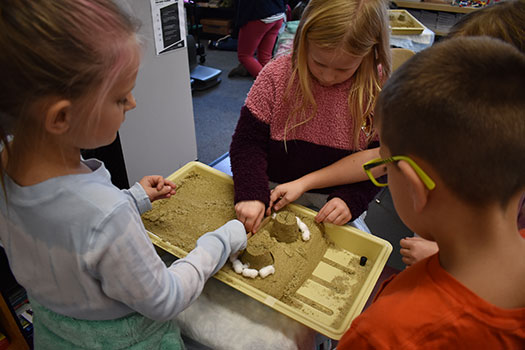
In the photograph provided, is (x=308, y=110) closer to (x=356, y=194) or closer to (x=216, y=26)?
(x=356, y=194)

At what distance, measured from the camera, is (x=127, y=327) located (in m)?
0.67

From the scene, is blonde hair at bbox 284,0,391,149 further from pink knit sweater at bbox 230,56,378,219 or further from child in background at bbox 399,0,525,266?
child in background at bbox 399,0,525,266

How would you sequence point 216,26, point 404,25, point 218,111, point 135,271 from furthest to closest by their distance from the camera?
point 216,26
point 218,111
point 404,25
point 135,271

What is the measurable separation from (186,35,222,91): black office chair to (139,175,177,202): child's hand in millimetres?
2531

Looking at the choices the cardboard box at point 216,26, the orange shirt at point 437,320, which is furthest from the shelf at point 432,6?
the orange shirt at point 437,320

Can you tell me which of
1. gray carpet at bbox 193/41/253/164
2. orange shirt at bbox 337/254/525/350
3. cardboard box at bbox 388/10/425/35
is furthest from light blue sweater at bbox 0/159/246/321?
cardboard box at bbox 388/10/425/35

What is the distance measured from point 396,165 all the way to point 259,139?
0.64 m

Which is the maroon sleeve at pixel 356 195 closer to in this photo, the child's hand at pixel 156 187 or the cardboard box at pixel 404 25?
the child's hand at pixel 156 187

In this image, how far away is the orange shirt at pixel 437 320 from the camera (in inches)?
18.4

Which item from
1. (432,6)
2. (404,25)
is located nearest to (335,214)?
(404,25)

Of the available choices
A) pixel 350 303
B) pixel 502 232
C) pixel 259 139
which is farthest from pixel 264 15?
pixel 502 232

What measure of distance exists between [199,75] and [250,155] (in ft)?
8.14

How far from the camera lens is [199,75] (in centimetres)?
337

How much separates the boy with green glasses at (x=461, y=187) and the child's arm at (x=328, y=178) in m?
0.54
